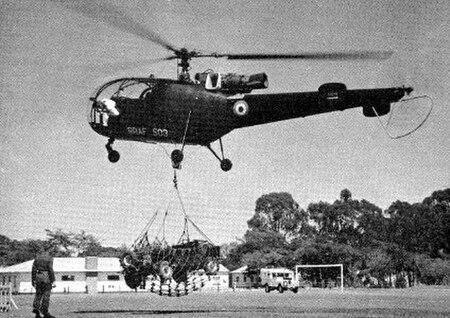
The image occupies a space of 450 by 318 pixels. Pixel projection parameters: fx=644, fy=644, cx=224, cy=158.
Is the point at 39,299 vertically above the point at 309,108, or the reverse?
the point at 309,108

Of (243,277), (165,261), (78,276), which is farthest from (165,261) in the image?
(243,277)

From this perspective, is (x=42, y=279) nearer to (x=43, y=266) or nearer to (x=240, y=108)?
(x=43, y=266)

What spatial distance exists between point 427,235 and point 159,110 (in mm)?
80469

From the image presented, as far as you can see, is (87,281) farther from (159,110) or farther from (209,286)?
(159,110)

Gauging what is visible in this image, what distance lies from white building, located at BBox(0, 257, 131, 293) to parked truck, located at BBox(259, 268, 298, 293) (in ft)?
76.2

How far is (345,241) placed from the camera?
106m

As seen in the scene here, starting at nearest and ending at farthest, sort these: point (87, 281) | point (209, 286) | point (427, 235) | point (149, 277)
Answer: point (149, 277)
point (87, 281)
point (209, 286)
point (427, 235)

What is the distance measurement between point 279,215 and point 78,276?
4519cm

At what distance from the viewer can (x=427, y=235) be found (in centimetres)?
9556

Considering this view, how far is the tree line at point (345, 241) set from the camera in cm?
8538

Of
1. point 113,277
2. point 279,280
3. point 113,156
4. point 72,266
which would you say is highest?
point 113,156

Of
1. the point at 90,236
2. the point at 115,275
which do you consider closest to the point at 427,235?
the point at 115,275

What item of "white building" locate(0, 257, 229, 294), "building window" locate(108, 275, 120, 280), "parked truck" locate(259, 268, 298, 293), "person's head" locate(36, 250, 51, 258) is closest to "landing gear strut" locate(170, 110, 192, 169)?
"person's head" locate(36, 250, 51, 258)

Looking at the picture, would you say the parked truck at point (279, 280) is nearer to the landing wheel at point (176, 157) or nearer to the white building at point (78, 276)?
the white building at point (78, 276)
